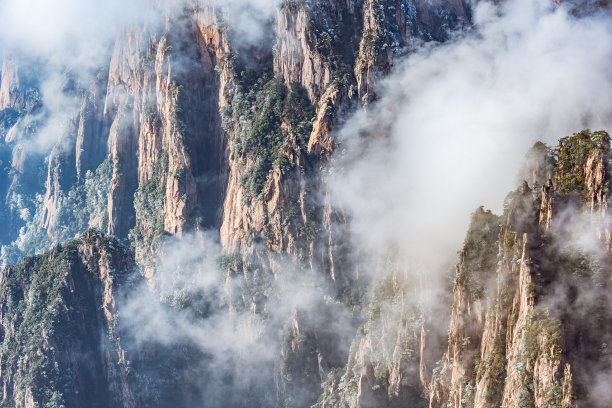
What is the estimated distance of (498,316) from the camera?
69.3 metres

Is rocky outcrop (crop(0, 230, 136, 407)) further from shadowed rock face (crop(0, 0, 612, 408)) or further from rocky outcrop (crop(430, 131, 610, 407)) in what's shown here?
rocky outcrop (crop(430, 131, 610, 407))

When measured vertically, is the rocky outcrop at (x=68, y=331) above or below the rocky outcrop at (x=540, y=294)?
above

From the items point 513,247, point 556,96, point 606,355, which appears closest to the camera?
point 606,355

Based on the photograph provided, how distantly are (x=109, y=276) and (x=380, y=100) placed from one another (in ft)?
191

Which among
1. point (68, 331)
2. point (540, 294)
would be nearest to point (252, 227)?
point (68, 331)

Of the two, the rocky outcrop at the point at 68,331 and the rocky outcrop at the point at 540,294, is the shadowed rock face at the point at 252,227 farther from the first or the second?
the rocky outcrop at the point at 540,294

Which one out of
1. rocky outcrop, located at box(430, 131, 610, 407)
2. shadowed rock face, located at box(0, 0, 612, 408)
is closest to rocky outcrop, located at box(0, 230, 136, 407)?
shadowed rock face, located at box(0, 0, 612, 408)

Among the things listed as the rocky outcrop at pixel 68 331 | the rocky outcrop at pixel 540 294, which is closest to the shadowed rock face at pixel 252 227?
the rocky outcrop at pixel 68 331

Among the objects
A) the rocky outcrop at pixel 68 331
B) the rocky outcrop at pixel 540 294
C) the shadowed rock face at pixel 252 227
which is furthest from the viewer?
the rocky outcrop at pixel 68 331

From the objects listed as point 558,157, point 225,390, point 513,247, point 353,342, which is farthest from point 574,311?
point 225,390

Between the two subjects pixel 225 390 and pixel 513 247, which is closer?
pixel 513 247

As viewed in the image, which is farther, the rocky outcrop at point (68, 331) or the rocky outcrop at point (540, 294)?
the rocky outcrop at point (68, 331)

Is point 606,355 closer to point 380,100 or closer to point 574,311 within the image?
point 574,311

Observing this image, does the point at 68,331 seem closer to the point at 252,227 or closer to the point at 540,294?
the point at 252,227
